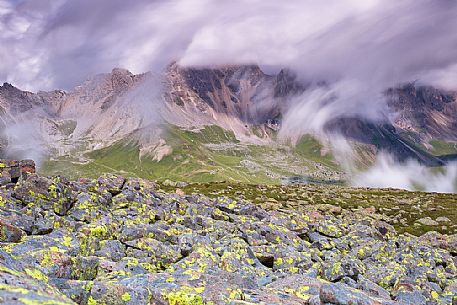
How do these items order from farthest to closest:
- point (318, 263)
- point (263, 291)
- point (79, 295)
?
1. point (318, 263)
2. point (263, 291)
3. point (79, 295)

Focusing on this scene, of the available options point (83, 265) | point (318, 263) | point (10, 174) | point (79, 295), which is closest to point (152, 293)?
point (79, 295)

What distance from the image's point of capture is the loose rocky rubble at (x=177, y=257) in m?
13.5

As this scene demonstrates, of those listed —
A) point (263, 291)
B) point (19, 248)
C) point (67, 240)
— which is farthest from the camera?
point (67, 240)

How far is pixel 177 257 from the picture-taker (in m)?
24.4

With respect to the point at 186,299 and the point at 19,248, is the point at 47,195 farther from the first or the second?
the point at 186,299

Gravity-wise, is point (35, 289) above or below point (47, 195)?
above

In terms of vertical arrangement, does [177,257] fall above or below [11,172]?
below

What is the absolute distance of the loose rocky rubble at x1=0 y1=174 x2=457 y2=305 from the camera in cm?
1353

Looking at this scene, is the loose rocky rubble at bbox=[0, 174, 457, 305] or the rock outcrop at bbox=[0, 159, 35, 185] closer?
the loose rocky rubble at bbox=[0, 174, 457, 305]

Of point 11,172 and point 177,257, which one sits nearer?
point 177,257

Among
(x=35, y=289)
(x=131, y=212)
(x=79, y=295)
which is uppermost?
(x=35, y=289)

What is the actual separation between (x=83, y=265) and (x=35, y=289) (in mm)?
9472

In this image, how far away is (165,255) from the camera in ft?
78.5

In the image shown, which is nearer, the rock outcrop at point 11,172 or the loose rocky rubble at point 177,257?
the loose rocky rubble at point 177,257
